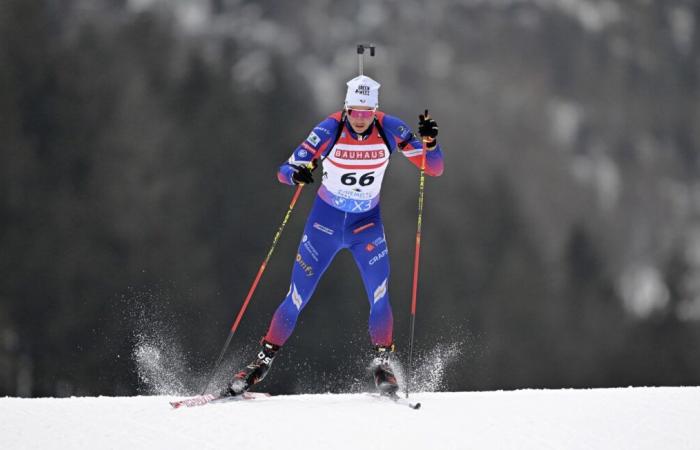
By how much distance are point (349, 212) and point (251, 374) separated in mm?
1285

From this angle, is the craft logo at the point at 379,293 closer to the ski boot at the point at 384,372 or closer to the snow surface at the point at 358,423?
the ski boot at the point at 384,372

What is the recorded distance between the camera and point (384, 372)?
512 cm

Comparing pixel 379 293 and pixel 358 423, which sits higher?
pixel 379 293

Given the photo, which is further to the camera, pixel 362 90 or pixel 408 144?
pixel 408 144

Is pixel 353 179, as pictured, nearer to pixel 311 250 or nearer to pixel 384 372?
pixel 311 250

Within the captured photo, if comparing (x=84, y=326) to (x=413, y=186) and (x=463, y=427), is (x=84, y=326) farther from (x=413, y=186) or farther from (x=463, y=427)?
(x=463, y=427)

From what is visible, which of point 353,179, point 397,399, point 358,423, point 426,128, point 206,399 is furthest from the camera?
point 353,179

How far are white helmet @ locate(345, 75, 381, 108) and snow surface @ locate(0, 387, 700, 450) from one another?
196cm

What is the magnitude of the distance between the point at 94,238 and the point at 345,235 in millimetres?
13522

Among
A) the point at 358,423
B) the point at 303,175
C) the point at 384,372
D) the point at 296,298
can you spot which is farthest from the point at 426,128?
the point at 358,423

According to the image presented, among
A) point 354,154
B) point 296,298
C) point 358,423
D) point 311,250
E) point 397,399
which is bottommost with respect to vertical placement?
point 397,399

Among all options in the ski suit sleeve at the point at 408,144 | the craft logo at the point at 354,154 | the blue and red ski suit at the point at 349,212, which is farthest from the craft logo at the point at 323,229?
the ski suit sleeve at the point at 408,144

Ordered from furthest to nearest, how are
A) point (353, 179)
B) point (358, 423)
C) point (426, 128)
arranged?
point (353, 179), point (426, 128), point (358, 423)

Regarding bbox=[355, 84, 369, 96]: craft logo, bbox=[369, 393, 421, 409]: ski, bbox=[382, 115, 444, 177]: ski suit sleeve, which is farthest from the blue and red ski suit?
bbox=[369, 393, 421, 409]: ski
